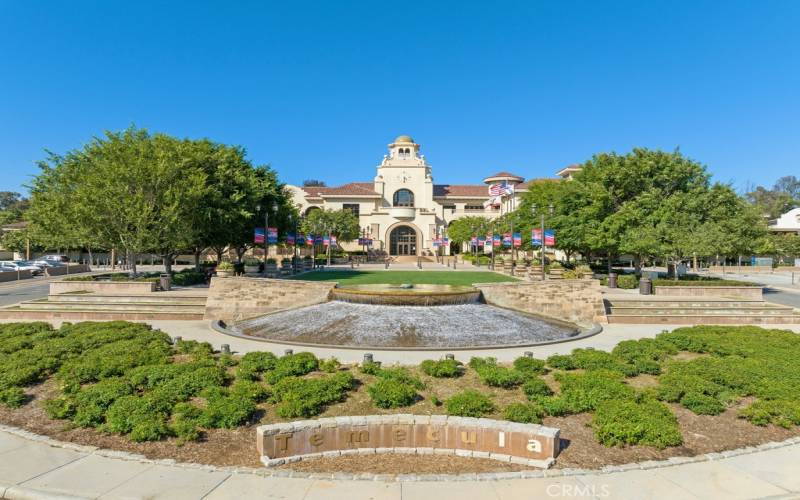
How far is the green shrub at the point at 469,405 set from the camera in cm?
785

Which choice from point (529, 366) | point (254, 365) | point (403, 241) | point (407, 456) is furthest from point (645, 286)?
point (403, 241)

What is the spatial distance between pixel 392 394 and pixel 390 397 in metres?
0.09

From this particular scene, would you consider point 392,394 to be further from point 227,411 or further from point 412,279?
point 412,279

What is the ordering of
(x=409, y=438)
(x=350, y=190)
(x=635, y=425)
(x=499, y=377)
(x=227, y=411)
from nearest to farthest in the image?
(x=409, y=438) < (x=635, y=425) < (x=227, y=411) < (x=499, y=377) < (x=350, y=190)

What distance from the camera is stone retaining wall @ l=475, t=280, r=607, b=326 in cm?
1998

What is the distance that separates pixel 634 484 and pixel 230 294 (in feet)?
59.5

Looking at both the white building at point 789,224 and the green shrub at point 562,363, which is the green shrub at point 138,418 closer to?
the green shrub at point 562,363

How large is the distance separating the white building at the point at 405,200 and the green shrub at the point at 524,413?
6672 centimetres

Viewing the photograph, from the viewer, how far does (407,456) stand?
6.78m

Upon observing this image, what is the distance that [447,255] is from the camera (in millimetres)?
74250

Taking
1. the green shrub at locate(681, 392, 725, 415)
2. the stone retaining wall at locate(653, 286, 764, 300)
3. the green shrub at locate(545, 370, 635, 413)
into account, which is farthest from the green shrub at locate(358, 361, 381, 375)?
the stone retaining wall at locate(653, 286, 764, 300)

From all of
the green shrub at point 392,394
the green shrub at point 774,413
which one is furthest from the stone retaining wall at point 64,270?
the green shrub at point 774,413

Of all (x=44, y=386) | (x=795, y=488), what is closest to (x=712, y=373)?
(x=795, y=488)

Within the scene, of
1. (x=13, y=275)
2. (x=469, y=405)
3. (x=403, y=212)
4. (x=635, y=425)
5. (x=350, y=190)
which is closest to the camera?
(x=635, y=425)
